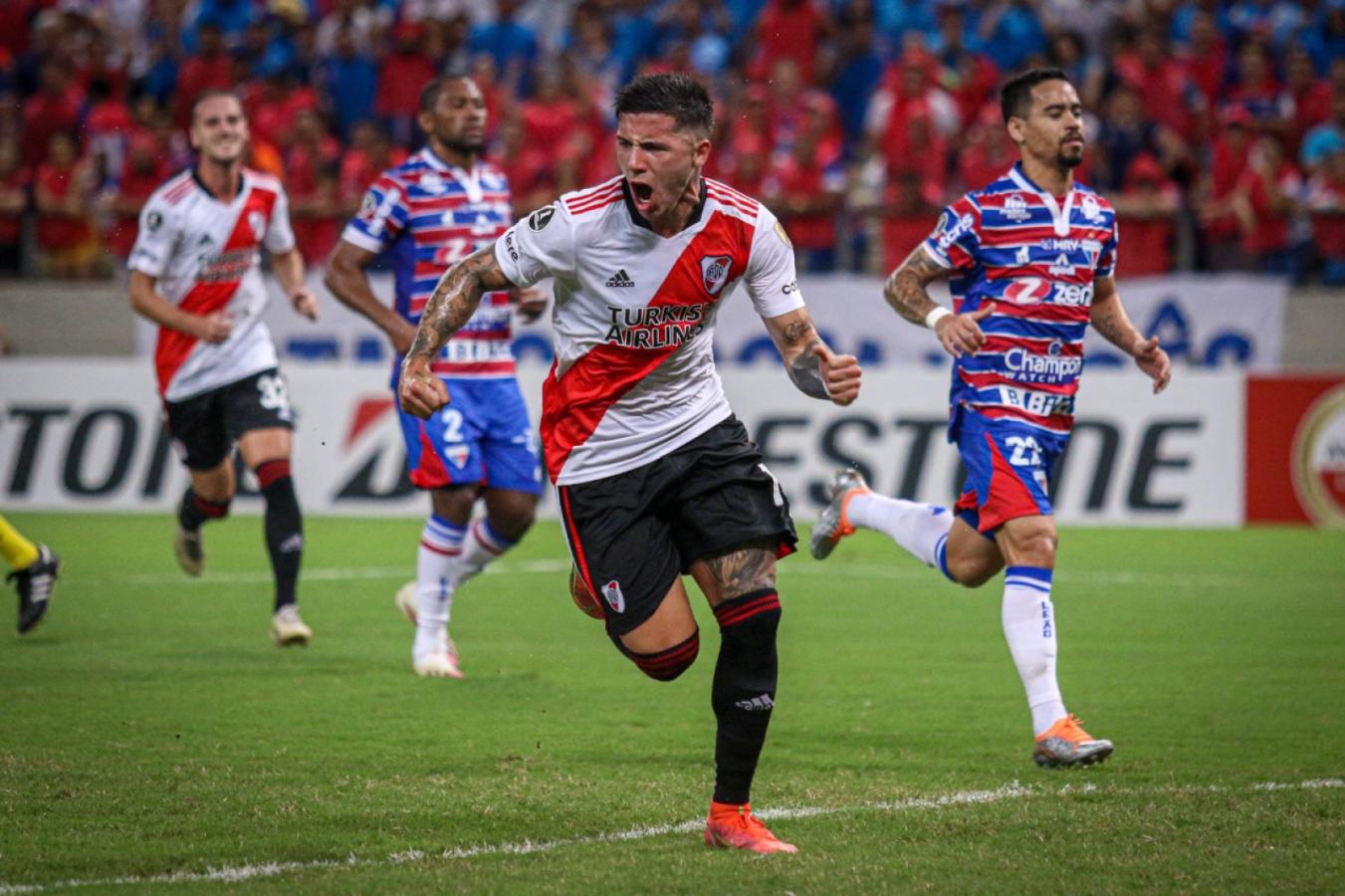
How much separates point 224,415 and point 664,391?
4944 millimetres

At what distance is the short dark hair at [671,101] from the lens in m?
5.71

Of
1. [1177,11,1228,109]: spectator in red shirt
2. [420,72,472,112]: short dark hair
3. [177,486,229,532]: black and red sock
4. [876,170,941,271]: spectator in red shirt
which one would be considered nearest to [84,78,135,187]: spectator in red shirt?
[876,170,941,271]: spectator in red shirt

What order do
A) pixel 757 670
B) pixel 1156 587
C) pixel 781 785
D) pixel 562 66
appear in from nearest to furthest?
pixel 757 670
pixel 781 785
pixel 1156 587
pixel 562 66

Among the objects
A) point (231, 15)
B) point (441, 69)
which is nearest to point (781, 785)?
point (441, 69)

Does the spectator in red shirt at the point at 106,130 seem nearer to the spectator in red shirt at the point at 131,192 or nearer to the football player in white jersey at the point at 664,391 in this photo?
the spectator in red shirt at the point at 131,192

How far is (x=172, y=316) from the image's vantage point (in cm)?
1009

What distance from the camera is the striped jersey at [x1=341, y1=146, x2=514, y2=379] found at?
31.0ft

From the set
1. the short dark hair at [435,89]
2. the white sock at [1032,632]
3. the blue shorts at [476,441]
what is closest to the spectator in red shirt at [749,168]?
the short dark hair at [435,89]

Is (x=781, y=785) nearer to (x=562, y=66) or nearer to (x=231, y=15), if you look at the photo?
(x=562, y=66)

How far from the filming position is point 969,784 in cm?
678

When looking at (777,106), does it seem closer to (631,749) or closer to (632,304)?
(631,749)

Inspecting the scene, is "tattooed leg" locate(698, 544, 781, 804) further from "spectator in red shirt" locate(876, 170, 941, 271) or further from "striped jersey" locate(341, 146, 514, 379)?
"spectator in red shirt" locate(876, 170, 941, 271)

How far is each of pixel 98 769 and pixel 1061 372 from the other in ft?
13.1

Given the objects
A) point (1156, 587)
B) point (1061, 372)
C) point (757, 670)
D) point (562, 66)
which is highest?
point (562, 66)
